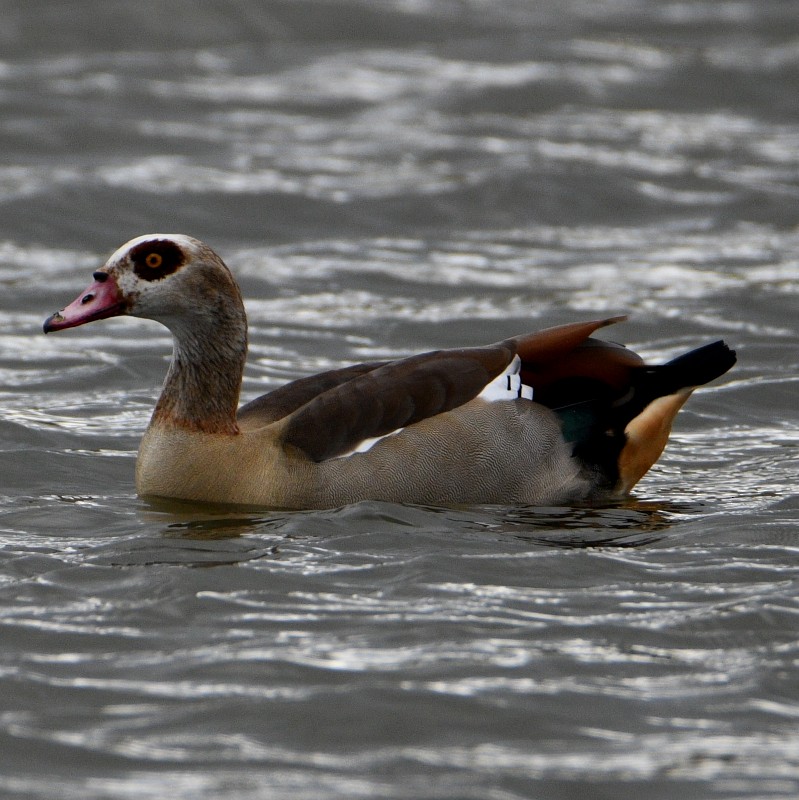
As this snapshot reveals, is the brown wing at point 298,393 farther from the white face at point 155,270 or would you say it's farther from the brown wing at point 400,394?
the white face at point 155,270

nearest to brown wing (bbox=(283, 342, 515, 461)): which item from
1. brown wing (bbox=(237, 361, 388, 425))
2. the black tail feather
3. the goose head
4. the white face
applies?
brown wing (bbox=(237, 361, 388, 425))

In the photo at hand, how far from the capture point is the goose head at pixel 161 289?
25.4 feet

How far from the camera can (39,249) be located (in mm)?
14328

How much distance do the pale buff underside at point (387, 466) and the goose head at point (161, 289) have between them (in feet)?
1.95

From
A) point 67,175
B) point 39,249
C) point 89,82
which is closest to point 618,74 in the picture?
point 89,82

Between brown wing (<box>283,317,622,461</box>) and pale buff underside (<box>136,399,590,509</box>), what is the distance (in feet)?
0.23

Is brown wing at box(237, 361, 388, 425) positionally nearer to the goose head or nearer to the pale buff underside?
the pale buff underside

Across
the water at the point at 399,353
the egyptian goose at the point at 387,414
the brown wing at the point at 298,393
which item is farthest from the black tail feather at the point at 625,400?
the brown wing at the point at 298,393

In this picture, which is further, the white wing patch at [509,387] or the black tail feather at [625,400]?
the black tail feather at [625,400]

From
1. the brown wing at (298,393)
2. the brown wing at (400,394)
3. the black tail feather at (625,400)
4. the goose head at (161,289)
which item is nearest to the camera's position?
the brown wing at (400,394)

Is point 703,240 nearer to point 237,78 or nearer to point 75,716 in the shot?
point 237,78

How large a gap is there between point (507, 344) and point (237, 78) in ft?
43.9

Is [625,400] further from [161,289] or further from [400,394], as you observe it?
[161,289]

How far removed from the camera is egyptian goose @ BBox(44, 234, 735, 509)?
7.61 metres
